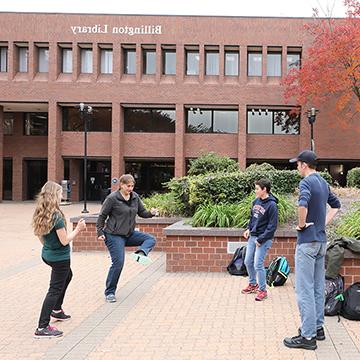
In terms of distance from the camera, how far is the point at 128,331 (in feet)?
17.0

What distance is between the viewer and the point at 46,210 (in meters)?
4.98

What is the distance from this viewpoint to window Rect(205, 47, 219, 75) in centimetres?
3278

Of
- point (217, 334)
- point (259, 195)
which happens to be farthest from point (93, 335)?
point (259, 195)

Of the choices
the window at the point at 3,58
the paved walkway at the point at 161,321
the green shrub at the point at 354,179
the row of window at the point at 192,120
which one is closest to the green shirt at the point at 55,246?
the paved walkway at the point at 161,321

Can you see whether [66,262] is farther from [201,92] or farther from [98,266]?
[201,92]

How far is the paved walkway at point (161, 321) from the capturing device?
4527mm

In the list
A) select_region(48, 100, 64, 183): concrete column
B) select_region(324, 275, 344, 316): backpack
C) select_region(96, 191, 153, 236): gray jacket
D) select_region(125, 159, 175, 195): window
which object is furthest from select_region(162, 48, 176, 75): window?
select_region(324, 275, 344, 316): backpack

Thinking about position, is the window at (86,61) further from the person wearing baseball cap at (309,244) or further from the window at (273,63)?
the person wearing baseball cap at (309,244)

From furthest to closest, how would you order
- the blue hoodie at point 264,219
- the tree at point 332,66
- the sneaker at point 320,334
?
the tree at point 332,66
the blue hoodie at point 264,219
the sneaker at point 320,334

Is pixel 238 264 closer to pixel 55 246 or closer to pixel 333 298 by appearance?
pixel 333 298

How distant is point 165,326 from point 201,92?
27.9 meters

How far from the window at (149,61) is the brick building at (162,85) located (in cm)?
7

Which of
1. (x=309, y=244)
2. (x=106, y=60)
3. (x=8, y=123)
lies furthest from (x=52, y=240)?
(x=8, y=123)

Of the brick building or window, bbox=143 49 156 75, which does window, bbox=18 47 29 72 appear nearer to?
the brick building
